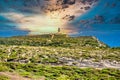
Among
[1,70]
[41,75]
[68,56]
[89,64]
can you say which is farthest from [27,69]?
[68,56]

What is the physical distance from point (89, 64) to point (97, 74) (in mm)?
21948

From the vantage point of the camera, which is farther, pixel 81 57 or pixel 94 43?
pixel 94 43

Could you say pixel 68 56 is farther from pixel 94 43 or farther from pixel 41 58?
pixel 94 43

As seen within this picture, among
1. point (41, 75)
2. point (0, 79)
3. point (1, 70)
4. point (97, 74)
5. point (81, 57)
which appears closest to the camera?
point (0, 79)

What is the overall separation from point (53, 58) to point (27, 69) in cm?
2977

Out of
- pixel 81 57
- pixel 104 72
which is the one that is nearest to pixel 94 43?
pixel 81 57

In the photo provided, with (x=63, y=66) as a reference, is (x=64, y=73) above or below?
below

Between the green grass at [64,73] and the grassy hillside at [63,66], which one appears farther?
the grassy hillside at [63,66]

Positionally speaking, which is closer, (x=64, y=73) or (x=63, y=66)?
(x=64, y=73)

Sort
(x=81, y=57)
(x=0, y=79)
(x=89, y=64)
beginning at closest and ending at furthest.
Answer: (x=0, y=79) < (x=89, y=64) < (x=81, y=57)

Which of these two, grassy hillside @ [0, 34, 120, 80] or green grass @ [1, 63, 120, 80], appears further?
grassy hillside @ [0, 34, 120, 80]

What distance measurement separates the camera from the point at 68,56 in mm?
105688

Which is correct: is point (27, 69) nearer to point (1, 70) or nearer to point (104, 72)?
point (1, 70)

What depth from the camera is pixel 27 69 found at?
71.4 m
